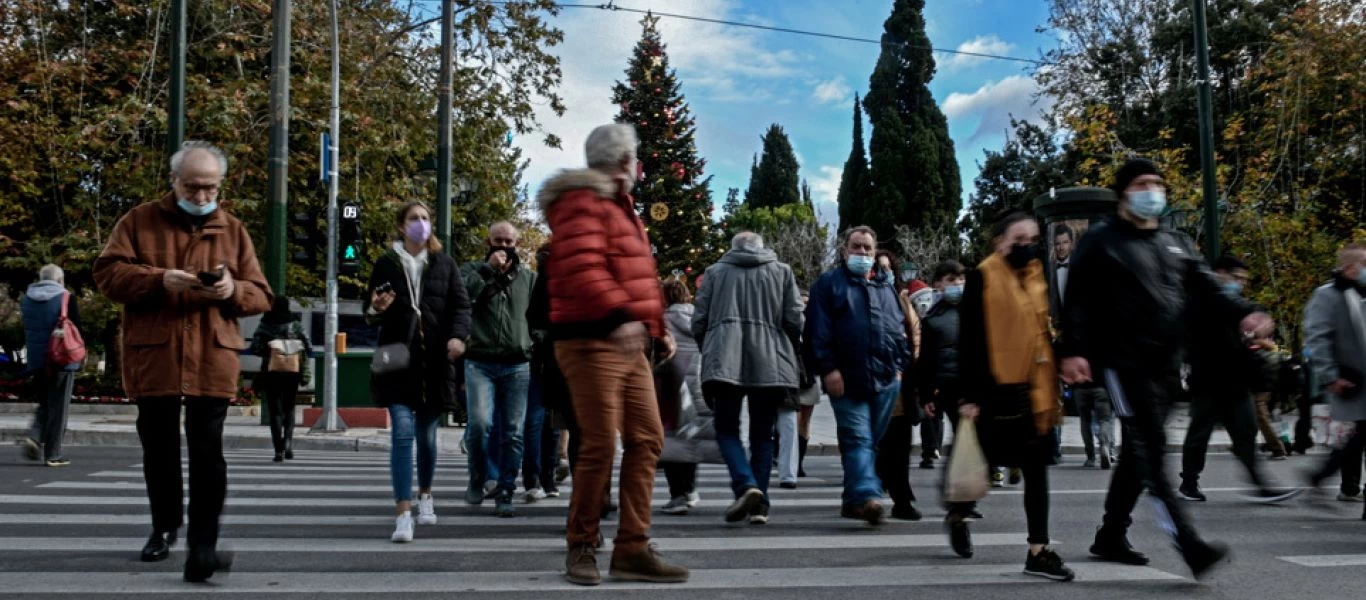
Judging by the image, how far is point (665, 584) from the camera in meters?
4.72

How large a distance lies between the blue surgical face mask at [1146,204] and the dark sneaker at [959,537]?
1.61 metres

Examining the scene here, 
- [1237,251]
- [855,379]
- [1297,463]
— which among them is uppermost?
[1237,251]

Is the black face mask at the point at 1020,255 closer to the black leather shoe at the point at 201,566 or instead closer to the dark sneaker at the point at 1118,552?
the dark sneaker at the point at 1118,552

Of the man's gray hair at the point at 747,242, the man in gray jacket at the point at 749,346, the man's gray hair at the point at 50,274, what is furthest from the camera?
the man's gray hair at the point at 50,274

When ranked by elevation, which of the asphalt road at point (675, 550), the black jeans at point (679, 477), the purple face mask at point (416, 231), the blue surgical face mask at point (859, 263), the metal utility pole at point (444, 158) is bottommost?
the asphalt road at point (675, 550)

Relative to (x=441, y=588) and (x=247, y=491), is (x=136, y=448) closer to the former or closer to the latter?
(x=247, y=491)

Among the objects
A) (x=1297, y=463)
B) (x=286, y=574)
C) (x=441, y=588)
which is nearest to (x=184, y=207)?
(x=286, y=574)

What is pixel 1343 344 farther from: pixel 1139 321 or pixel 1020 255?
pixel 1020 255

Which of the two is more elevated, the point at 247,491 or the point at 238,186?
the point at 238,186

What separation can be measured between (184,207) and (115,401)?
60.2ft

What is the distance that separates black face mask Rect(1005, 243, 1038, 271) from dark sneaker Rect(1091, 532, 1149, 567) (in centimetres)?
133

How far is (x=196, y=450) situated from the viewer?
4.79 meters

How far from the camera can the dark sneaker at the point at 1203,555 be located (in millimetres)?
4660

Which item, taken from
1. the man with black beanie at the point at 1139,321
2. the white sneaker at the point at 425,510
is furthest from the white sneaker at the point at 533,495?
the man with black beanie at the point at 1139,321
